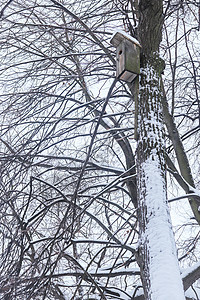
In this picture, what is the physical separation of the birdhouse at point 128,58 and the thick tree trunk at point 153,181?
8 cm

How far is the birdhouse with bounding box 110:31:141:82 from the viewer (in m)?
2.52

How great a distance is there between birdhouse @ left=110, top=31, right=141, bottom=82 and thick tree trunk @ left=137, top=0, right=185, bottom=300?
0.08 metres

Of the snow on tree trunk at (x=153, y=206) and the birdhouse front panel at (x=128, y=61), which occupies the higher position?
the birdhouse front panel at (x=128, y=61)

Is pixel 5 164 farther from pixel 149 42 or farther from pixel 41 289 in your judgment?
pixel 149 42

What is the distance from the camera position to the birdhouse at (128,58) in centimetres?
252

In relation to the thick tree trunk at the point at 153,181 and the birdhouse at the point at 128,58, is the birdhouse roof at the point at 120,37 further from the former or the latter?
the thick tree trunk at the point at 153,181

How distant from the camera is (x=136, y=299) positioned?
11.0ft

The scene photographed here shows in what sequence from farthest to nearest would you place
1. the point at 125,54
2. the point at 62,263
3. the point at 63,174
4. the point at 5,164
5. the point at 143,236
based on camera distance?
1. the point at 63,174
2. the point at 62,263
3. the point at 5,164
4. the point at 125,54
5. the point at 143,236

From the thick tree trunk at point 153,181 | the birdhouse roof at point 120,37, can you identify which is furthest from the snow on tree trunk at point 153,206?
the birdhouse roof at point 120,37

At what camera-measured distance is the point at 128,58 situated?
255 cm

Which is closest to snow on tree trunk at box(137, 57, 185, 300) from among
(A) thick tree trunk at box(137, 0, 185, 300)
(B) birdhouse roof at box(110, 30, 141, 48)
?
(A) thick tree trunk at box(137, 0, 185, 300)

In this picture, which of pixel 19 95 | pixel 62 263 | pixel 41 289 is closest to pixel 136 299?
pixel 62 263

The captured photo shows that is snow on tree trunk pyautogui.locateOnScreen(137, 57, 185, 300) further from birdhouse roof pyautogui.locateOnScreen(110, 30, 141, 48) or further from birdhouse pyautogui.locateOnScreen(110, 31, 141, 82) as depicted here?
birdhouse roof pyautogui.locateOnScreen(110, 30, 141, 48)

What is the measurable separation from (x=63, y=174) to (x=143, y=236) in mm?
2948
